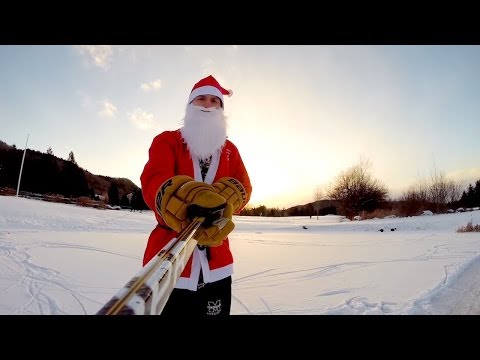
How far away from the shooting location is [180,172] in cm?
174

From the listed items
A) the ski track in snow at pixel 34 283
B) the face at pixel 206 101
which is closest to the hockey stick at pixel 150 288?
the face at pixel 206 101

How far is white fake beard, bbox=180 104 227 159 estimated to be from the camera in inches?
72.4

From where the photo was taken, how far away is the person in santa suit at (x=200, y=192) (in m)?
1.37

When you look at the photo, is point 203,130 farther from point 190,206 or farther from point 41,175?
point 41,175

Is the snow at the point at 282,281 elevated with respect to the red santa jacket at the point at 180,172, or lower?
lower

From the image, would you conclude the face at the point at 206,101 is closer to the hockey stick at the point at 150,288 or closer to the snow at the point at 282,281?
the hockey stick at the point at 150,288

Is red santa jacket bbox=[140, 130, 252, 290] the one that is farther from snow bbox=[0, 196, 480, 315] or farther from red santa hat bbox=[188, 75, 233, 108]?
snow bbox=[0, 196, 480, 315]

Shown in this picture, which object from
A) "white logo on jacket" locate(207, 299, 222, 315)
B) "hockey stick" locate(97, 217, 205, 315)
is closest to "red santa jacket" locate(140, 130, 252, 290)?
"white logo on jacket" locate(207, 299, 222, 315)

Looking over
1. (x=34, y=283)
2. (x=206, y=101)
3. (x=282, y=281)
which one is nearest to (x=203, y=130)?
(x=206, y=101)
